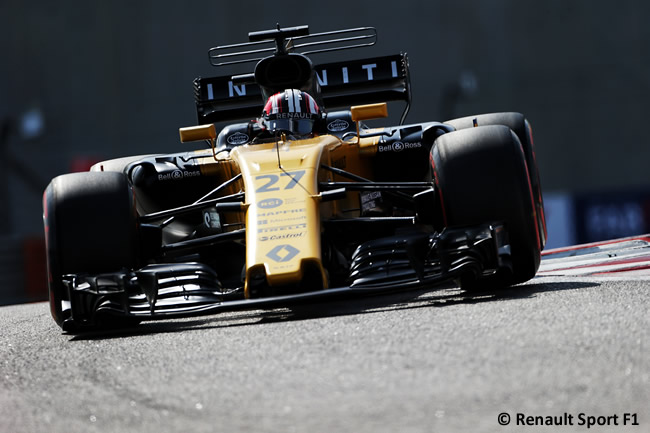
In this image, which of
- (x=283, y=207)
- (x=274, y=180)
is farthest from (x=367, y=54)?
(x=283, y=207)

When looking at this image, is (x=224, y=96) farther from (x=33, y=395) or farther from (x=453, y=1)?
(x=453, y=1)

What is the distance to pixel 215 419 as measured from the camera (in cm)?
271

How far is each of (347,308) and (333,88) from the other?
3.42 m

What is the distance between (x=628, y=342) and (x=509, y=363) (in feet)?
1.62

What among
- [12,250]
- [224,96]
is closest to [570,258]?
[224,96]

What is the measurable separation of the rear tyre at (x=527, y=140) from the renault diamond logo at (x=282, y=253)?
4.73 feet

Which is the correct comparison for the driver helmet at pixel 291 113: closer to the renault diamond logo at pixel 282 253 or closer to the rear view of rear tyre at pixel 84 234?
the rear view of rear tyre at pixel 84 234

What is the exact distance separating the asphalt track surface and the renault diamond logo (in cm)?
31

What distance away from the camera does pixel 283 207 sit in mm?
5188

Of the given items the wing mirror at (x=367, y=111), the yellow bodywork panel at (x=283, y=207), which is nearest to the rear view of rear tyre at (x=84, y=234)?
the yellow bodywork panel at (x=283, y=207)

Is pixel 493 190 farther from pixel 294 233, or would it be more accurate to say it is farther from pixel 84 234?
pixel 84 234

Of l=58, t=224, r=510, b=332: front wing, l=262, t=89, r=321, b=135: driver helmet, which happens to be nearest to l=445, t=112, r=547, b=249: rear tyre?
l=58, t=224, r=510, b=332: front wing

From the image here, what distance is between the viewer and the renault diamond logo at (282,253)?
480 cm

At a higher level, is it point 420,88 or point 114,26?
point 114,26
